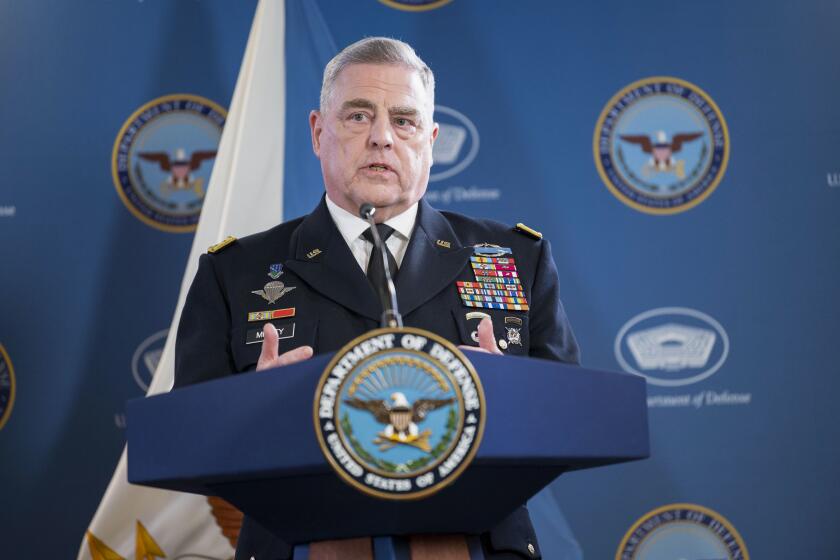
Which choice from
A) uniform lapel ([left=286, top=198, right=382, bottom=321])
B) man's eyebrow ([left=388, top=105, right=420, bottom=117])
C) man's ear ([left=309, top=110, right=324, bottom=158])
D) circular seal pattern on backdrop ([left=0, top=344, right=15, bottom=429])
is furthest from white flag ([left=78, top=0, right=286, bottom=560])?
man's eyebrow ([left=388, top=105, right=420, bottom=117])

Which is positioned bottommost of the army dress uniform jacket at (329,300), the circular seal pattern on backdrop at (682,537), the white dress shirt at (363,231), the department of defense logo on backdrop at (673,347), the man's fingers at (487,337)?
the circular seal pattern on backdrop at (682,537)

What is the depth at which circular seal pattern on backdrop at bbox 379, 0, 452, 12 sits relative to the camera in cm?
290

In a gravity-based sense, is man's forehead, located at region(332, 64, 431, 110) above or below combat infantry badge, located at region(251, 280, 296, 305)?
above

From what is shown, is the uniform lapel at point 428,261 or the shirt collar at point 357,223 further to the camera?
the shirt collar at point 357,223

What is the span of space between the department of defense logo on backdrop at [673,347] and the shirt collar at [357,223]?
125cm

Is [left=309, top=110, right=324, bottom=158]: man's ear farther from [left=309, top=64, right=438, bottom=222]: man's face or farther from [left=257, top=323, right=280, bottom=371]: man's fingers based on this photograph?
[left=257, top=323, right=280, bottom=371]: man's fingers

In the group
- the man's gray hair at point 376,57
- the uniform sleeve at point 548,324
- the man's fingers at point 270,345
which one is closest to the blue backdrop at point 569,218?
the man's gray hair at point 376,57

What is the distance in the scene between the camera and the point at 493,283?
1.65 metres

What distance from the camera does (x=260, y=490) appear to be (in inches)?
43.0

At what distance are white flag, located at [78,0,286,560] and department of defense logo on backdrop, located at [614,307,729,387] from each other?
3.51ft

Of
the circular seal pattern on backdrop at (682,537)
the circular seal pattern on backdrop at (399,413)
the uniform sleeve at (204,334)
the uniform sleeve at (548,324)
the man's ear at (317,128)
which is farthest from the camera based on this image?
the circular seal pattern on backdrop at (682,537)

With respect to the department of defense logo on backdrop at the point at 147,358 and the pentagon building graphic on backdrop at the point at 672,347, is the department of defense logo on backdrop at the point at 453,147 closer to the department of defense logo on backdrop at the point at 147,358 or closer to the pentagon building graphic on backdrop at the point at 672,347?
the pentagon building graphic on backdrop at the point at 672,347

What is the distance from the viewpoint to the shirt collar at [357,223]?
1668 mm

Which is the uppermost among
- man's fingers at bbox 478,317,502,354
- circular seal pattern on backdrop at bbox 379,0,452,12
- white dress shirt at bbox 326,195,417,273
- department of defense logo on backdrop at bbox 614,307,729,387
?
circular seal pattern on backdrop at bbox 379,0,452,12
